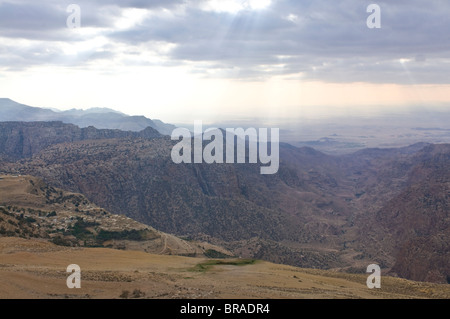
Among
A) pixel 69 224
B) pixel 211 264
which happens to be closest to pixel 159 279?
pixel 211 264

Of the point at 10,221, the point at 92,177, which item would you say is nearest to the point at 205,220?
the point at 92,177

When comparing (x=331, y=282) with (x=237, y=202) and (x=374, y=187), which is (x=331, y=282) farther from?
(x=374, y=187)

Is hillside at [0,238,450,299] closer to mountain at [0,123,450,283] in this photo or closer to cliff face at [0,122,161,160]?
mountain at [0,123,450,283]
